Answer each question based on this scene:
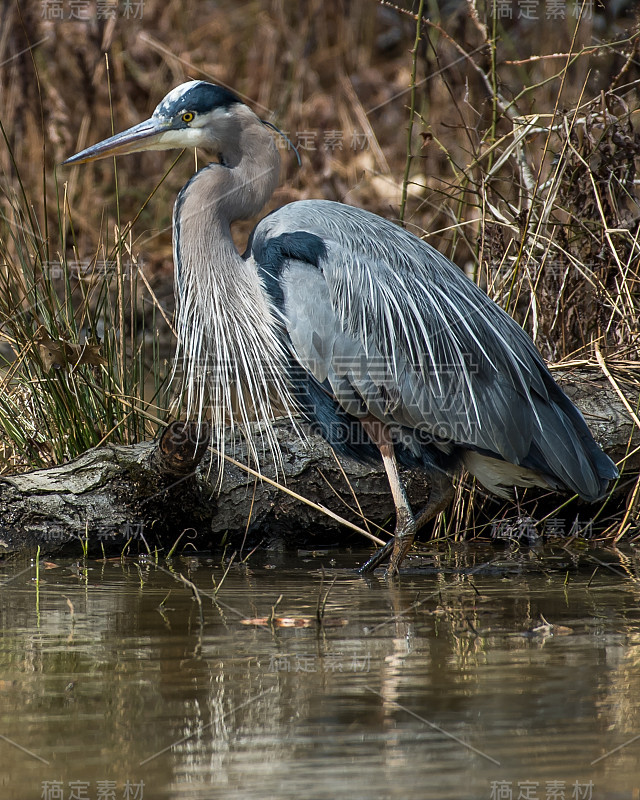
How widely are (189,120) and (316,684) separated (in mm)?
2496

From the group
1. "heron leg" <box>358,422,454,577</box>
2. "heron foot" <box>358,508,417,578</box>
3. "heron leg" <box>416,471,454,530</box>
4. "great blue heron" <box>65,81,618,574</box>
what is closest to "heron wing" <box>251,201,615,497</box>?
"great blue heron" <box>65,81,618,574</box>

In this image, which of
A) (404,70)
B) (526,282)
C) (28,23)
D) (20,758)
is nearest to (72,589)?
(20,758)

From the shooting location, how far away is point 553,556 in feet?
13.8

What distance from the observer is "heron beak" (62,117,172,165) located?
402cm

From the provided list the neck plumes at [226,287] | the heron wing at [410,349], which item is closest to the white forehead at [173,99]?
the neck plumes at [226,287]

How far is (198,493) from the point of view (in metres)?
4.26

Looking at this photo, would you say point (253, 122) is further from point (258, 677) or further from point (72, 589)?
point (258, 677)

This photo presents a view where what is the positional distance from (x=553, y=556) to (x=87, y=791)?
265 cm

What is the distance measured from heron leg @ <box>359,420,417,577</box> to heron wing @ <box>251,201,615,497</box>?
0.09 meters

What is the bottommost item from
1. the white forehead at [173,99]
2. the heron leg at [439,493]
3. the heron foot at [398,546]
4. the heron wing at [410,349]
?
the heron foot at [398,546]

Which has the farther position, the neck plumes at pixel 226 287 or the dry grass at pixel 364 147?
the dry grass at pixel 364 147

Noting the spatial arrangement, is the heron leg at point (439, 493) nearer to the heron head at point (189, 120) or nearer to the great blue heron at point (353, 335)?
the great blue heron at point (353, 335)

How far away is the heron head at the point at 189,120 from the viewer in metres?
4.12

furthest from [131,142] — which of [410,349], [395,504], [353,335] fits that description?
[395,504]
